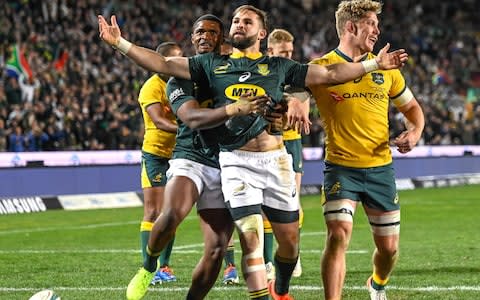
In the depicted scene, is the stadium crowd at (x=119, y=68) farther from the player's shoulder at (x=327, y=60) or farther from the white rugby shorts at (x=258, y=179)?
the white rugby shorts at (x=258, y=179)

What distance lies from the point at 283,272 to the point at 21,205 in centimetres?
1326

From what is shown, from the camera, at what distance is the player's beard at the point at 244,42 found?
8359 millimetres

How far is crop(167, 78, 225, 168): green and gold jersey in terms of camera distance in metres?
8.48

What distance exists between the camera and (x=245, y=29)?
27.5 ft

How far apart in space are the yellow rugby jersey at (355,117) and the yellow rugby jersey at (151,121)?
2640 mm

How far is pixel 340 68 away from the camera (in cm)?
851

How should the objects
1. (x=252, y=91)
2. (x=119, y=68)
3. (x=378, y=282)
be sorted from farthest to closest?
(x=119, y=68) < (x=378, y=282) < (x=252, y=91)

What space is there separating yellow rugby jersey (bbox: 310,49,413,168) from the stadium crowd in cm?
1521

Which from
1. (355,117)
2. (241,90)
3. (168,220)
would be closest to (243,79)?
(241,90)

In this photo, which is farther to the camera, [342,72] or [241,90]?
[342,72]

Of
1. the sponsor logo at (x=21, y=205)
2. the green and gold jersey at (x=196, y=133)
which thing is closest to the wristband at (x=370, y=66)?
the green and gold jersey at (x=196, y=133)

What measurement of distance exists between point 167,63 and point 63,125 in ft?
55.7

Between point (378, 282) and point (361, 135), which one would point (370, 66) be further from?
point (378, 282)

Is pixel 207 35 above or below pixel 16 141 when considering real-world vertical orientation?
above
